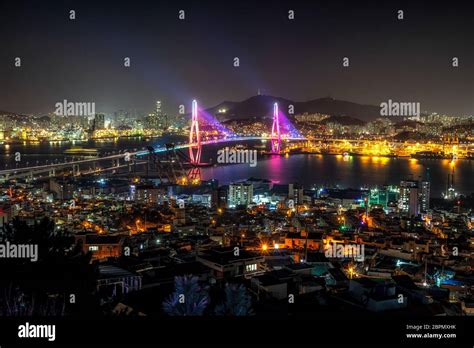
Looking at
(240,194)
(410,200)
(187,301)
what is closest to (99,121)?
(240,194)

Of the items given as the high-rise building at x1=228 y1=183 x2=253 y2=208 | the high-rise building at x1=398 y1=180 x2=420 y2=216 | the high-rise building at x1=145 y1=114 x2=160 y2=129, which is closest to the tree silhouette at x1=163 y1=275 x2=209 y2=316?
the high-rise building at x1=398 y1=180 x2=420 y2=216

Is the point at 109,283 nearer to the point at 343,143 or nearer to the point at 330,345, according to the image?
the point at 330,345

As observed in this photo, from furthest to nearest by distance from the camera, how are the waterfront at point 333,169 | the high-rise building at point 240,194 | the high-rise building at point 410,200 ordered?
1. the waterfront at point 333,169
2. the high-rise building at point 240,194
3. the high-rise building at point 410,200

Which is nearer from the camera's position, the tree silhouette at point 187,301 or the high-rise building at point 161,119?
the tree silhouette at point 187,301

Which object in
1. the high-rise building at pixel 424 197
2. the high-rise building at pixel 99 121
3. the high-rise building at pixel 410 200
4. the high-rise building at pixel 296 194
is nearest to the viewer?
the high-rise building at pixel 410 200

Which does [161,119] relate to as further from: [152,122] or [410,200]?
[410,200]

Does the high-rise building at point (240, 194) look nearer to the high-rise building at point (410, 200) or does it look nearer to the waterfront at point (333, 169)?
the high-rise building at point (410, 200)

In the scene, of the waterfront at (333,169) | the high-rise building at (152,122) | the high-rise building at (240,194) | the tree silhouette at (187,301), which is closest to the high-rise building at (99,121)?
the high-rise building at (152,122)

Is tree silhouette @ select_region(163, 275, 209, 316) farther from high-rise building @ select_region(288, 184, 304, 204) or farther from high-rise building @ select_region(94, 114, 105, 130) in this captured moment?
high-rise building @ select_region(94, 114, 105, 130)
